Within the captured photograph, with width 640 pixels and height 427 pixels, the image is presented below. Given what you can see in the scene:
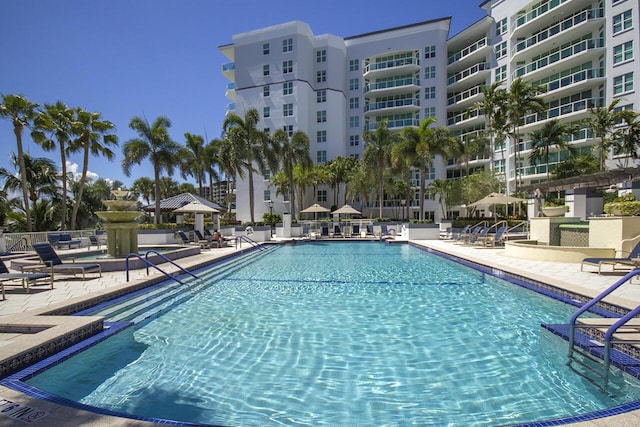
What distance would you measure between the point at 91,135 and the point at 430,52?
37.5 metres

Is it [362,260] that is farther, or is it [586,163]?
[586,163]

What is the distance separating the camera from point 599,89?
3103 cm

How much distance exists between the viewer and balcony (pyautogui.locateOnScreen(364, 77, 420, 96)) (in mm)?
42931

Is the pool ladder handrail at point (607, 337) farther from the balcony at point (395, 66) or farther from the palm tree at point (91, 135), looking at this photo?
the balcony at point (395, 66)

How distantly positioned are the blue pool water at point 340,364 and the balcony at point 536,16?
1465 inches

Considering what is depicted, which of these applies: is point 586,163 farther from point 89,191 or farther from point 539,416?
point 89,191

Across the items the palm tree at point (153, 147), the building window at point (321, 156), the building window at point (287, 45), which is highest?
the building window at point (287, 45)

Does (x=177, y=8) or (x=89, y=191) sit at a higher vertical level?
(x=177, y=8)

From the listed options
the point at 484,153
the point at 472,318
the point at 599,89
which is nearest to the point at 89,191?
the point at 472,318

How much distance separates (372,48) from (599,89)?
81.5ft

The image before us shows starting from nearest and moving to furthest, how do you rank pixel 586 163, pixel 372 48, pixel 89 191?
pixel 586 163, pixel 89 191, pixel 372 48

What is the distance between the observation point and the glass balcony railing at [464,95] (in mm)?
40250

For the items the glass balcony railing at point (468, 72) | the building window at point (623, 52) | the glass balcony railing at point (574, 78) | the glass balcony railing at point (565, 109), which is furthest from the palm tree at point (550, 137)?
the glass balcony railing at point (468, 72)

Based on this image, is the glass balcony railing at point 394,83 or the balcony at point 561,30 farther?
the glass balcony railing at point 394,83
